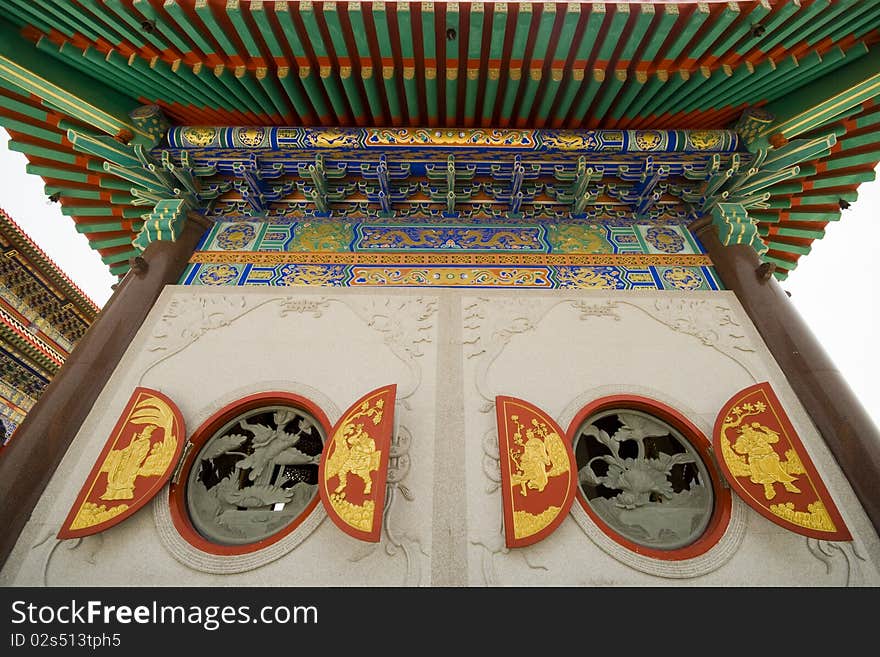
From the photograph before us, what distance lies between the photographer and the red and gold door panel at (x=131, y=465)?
2537 millimetres

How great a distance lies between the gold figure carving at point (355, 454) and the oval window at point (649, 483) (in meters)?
1.25

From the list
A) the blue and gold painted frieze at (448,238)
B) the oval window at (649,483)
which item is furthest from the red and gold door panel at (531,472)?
the blue and gold painted frieze at (448,238)

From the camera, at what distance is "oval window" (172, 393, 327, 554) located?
267 cm

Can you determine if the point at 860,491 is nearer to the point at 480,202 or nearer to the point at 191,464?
the point at 480,202

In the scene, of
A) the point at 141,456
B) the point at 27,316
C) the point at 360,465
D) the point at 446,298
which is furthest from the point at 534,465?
the point at 27,316

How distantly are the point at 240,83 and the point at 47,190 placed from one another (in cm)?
218

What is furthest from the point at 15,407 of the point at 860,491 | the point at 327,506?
the point at 860,491

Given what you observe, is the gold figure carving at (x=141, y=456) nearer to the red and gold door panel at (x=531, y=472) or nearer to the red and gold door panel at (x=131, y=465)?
the red and gold door panel at (x=131, y=465)

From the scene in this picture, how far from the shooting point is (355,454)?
2631 mm

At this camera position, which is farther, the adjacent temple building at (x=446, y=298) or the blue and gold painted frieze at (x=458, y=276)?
the blue and gold painted frieze at (x=458, y=276)

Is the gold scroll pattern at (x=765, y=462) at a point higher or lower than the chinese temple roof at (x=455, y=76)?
lower

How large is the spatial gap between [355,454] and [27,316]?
9409mm

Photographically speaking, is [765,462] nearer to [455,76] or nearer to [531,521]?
[531,521]

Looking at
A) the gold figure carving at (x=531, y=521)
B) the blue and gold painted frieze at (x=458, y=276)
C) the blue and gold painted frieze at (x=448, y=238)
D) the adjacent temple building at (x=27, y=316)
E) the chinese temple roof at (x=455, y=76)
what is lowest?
the gold figure carving at (x=531, y=521)
